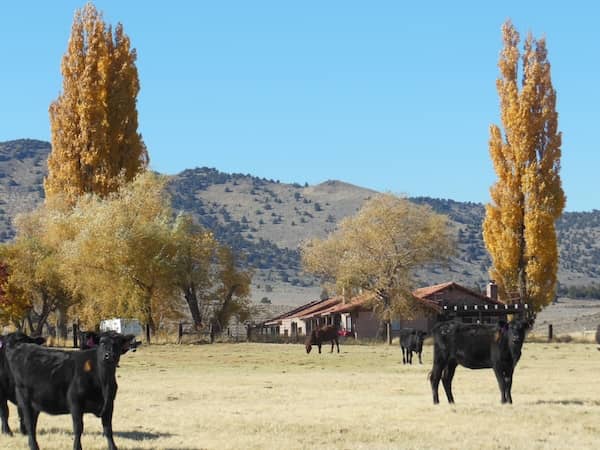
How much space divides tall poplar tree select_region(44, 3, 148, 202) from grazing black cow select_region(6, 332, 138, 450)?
5032 centimetres

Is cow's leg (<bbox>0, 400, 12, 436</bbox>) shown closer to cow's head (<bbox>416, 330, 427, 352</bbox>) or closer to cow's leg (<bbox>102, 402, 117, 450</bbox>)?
cow's leg (<bbox>102, 402, 117, 450</bbox>)

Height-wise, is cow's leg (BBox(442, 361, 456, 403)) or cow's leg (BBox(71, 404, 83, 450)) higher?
cow's leg (BBox(442, 361, 456, 403))

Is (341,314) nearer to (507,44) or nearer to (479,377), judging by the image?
(507,44)

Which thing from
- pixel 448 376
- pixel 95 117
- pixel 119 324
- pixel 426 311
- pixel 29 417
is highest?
pixel 95 117

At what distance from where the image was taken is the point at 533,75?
68.5m

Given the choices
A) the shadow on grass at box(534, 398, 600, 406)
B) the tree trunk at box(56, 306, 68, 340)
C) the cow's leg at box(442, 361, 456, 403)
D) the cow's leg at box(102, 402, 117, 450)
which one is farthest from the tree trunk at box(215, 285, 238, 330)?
the cow's leg at box(102, 402, 117, 450)

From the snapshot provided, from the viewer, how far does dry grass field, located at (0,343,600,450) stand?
1698cm

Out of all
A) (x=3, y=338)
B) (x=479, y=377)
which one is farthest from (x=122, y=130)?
(x=3, y=338)

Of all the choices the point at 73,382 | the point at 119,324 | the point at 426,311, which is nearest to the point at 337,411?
the point at 73,382

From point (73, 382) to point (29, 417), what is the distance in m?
0.93

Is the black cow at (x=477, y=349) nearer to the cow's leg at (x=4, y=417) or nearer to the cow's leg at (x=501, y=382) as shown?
the cow's leg at (x=501, y=382)

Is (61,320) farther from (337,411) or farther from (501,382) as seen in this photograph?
(501,382)

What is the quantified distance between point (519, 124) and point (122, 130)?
25.2 m

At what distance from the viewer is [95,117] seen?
6719 cm
